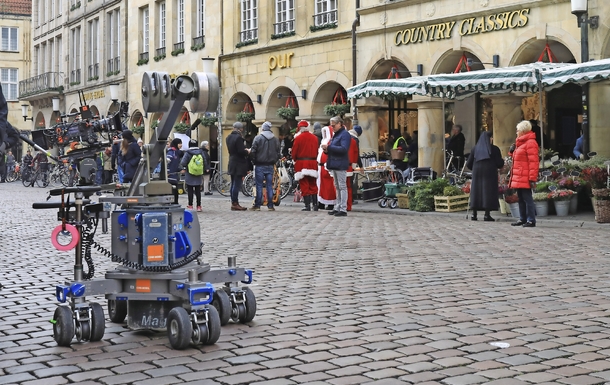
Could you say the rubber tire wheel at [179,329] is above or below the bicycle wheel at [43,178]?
below

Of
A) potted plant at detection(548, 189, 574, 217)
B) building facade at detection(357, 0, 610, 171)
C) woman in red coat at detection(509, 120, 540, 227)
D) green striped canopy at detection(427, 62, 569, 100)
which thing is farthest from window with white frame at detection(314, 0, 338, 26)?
woman in red coat at detection(509, 120, 540, 227)

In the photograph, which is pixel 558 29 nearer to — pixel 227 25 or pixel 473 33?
pixel 473 33

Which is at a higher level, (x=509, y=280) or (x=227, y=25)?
(x=227, y=25)

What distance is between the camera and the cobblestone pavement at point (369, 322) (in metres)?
5.18

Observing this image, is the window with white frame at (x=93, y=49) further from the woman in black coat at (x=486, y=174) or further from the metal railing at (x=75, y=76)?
the woman in black coat at (x=486, y=174)

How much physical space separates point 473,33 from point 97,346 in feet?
59.1

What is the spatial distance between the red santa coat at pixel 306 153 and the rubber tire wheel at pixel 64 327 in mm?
14348

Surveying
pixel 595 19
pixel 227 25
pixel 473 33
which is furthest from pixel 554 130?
pixel 227 25

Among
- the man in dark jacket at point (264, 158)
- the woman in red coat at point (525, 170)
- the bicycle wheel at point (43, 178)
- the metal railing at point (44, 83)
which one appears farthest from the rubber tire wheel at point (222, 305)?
the metal railing at point (44, 83)

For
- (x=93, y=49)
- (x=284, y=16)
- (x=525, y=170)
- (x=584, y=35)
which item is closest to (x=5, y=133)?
(x=525, y=170)

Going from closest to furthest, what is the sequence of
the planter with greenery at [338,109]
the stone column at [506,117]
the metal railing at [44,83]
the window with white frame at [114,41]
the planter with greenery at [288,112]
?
the stone column at [506,117], the planter with greenery at [338,109], the planter with greenery at [288,112], the window with white frame at [114,41], the metal railing at [44,83]

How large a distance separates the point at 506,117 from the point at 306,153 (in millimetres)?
5061

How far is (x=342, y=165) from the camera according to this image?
18359 millimetres

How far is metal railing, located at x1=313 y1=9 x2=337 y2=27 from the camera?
27638 millimetres
